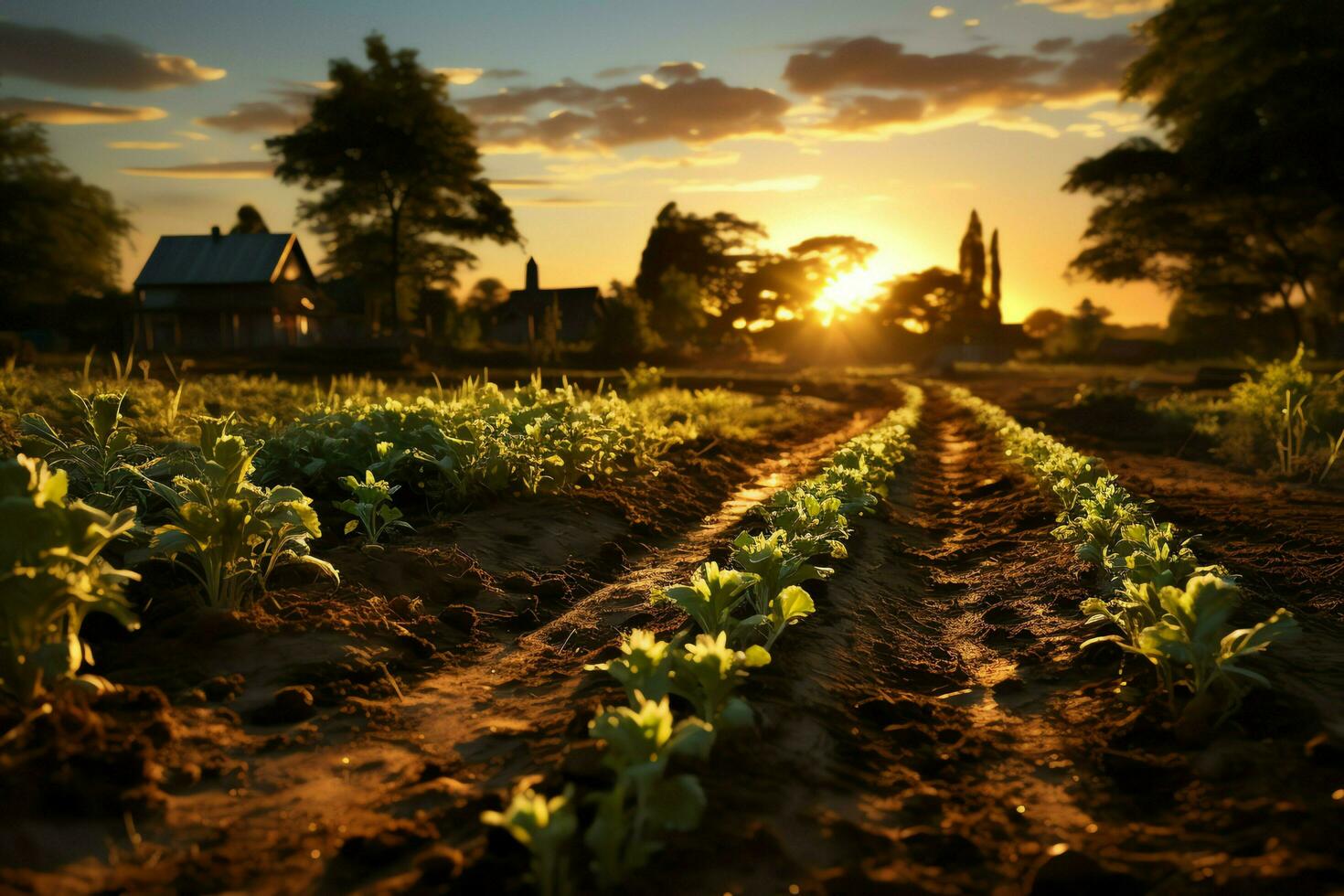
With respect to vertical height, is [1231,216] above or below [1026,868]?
above

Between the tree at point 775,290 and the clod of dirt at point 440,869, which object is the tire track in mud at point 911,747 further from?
the tree at point 775,290

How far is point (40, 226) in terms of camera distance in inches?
1540

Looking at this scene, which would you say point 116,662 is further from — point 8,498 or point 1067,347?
point 1067,347

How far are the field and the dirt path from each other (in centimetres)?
1

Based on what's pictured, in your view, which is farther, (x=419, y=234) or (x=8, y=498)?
(x=419, y=234)

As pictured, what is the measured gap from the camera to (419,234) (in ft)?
135

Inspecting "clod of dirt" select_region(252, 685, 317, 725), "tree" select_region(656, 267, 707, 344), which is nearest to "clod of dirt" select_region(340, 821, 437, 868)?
"clod of dirt" select_region(252, 685, 317, 725)

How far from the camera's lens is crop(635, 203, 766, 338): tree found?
204 feet

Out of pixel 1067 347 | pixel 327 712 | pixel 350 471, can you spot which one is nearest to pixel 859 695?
pixel 327 712

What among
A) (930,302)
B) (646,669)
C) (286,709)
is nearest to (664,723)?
(646,669)

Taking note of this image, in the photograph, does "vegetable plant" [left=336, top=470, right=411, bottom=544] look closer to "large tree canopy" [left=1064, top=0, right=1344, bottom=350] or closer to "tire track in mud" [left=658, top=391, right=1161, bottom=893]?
"tire track in mud" [left=658, top=391, right=1161, bottom=893]

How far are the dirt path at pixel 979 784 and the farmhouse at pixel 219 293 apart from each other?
39.3 meters

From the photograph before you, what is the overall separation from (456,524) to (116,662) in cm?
279

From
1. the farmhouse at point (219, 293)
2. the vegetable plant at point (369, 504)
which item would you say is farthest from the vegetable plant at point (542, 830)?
the farmhouse at point (219, 293)
